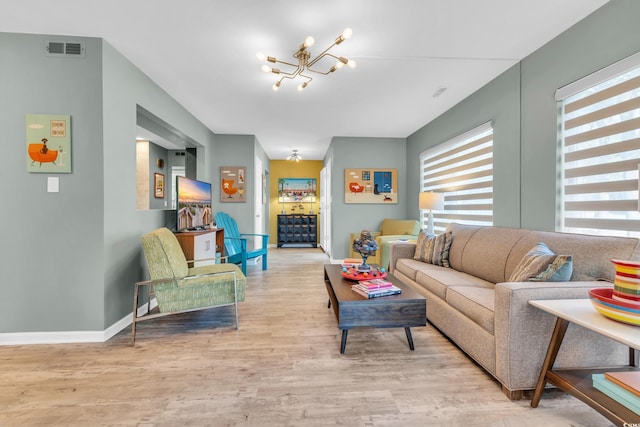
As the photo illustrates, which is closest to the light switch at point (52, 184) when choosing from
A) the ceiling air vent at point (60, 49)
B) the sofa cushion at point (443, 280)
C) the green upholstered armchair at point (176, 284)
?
the green upholstered armchair at point (176, 284)

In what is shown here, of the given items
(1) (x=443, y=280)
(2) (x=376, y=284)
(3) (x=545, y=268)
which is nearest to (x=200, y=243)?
(2) (x=376, y=284)

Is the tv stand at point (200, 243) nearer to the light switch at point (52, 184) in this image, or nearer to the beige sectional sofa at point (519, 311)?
the light switch at point (52, 184)

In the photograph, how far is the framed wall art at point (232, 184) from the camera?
5414 millimetres

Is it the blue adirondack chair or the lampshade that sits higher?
the lampshade

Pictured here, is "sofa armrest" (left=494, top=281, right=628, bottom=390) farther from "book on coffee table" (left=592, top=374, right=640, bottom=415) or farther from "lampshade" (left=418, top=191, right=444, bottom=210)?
"lampshade" (left=418, top=191, right=444, bottom=210)

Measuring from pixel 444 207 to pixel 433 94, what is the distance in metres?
1.67

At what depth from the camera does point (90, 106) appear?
2.38m

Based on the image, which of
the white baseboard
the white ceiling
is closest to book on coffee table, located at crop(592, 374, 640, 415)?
the white ceiling

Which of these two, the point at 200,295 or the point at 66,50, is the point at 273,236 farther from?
the point at 66,50

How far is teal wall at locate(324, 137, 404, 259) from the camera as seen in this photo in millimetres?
5727

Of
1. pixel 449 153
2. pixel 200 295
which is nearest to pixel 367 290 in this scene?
pixel 200 295

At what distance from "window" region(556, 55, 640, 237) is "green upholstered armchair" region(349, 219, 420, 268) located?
2.32 m

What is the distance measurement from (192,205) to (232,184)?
1.82 metres

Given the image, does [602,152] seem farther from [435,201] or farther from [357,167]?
[357,167]
